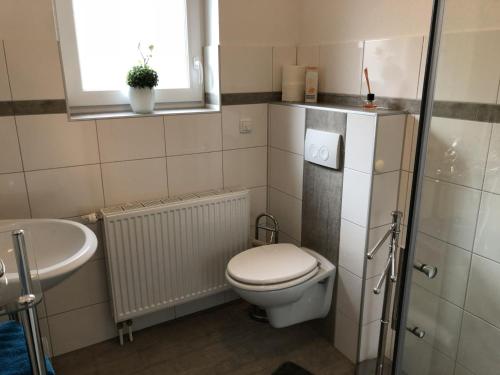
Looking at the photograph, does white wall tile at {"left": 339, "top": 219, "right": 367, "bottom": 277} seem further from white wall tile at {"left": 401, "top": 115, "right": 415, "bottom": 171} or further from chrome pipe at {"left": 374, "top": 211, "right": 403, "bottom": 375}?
white wall tile at {"left": 401, "top": 115, "right": 415, "bottom": 171}

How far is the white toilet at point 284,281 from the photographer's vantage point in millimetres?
1799

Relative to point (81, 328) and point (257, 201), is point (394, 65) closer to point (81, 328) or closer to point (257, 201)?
point (257, 201)

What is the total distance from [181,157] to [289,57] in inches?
32.6

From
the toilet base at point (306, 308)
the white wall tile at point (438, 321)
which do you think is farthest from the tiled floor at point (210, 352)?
the white wall tile at point (438, 321)

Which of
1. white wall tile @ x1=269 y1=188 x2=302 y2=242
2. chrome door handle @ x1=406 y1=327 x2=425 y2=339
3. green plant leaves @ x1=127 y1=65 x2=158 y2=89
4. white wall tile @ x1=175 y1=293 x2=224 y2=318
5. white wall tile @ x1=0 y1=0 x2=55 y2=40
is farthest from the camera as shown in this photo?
white wall tile @ x1=175 y1=293 x2=224 y2=318

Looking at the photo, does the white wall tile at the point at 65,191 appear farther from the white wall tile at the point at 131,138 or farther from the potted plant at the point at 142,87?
the potted plant at the point at 142,87

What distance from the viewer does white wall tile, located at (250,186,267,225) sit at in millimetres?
2393

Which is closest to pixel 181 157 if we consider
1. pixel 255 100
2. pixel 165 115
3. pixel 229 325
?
pixel 165 115

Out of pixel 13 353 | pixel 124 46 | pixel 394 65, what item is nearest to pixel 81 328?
pixel 13 353

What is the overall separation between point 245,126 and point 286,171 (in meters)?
0.33

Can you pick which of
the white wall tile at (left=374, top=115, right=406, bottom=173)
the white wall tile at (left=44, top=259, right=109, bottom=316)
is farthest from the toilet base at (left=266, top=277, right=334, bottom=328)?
the white wall tile at (left=44, top=259, right=109, bottom=316)

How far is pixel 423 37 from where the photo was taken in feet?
5.27

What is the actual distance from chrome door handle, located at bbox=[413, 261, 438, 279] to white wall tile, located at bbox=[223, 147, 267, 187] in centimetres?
121

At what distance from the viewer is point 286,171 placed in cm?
223
